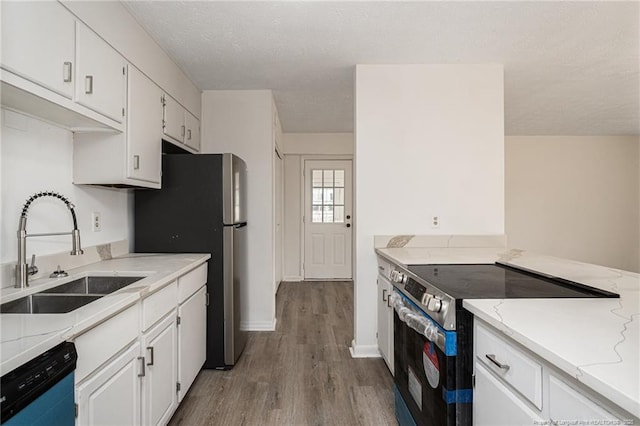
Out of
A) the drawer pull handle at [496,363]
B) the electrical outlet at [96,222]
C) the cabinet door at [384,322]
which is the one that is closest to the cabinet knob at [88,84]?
the electrical outlet at [96,222]

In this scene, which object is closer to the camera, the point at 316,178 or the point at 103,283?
the point at 103,283

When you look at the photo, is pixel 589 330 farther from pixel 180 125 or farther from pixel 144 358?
pixel 180 125

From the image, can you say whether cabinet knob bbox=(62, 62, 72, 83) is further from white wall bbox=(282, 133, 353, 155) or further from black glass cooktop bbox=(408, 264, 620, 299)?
white wall bbox=(282, 133, 353, 155)

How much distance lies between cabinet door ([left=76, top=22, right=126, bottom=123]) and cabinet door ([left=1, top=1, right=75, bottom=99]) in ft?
0.17

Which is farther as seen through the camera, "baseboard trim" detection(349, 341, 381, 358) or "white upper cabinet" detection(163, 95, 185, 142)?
"baseboard trim" detection(349, 341, 381, 358)

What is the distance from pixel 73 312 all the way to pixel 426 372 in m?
1.34

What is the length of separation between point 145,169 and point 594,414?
90.3 inches

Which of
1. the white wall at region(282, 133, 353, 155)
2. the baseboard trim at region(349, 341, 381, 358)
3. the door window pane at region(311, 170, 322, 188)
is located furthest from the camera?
the door window pane at region(311, 170, 322, 188)

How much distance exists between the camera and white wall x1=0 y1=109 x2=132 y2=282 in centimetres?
143

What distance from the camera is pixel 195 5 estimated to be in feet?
6.26

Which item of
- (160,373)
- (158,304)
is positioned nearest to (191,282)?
(158,304)

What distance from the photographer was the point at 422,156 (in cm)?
276

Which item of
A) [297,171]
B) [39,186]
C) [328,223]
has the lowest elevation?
[328,223]

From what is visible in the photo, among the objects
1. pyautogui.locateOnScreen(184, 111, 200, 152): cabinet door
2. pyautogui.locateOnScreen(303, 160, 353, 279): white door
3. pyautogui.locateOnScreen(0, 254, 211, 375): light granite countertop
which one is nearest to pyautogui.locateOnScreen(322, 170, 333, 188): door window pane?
pyautogui.locateOnScreen(303, 160, 353, 279): white door
